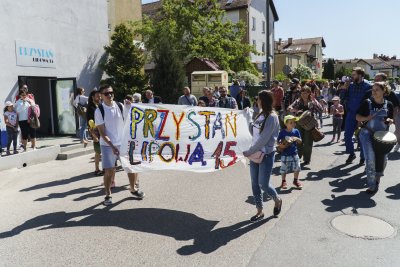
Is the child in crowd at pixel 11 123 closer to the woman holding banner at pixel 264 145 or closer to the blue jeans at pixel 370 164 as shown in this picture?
the woman holding banner at pixel 264 145

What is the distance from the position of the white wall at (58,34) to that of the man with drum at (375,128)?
35.1ft

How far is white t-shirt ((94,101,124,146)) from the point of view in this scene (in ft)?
19.7

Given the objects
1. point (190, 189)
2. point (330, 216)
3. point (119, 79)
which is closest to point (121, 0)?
point (119, 79)

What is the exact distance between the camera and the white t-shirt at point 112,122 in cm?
601

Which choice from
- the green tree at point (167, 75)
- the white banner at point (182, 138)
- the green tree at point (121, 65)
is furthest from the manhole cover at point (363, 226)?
the green tree at point (167, 75)

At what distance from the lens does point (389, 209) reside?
572 centimetres

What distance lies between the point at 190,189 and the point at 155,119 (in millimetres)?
1608

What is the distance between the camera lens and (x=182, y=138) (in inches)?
239

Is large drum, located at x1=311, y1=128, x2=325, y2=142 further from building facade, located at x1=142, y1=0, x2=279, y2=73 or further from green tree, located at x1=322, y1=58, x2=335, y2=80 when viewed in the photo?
green tree, located at x1=322, y1=58, x2=335, y2=80

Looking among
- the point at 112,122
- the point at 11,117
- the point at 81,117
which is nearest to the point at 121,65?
the point at 81,117

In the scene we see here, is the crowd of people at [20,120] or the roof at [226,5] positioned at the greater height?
the roof at [226,5]

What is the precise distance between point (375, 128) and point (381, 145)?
38 centimetres

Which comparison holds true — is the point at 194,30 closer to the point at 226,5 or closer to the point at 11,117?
the point at 11,117

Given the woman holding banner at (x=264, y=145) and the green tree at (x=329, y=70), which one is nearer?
the woman holding banner at (x=264, y=145)
